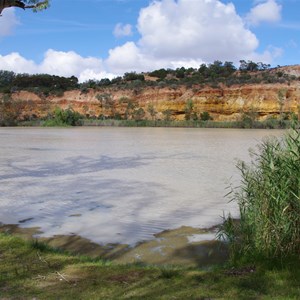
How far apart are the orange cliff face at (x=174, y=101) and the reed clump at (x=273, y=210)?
5108cm

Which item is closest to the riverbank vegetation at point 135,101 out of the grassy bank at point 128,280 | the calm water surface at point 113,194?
the calm water surface at point 113,194

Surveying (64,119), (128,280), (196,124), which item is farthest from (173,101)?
(128,280)

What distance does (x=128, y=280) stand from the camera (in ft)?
13.6

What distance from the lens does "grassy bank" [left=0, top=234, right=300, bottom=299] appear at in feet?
12.3

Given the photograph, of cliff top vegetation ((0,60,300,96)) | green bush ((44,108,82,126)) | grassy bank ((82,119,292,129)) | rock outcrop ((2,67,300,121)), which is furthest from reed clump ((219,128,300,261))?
cliff top vegetation ((0,60,300,96))

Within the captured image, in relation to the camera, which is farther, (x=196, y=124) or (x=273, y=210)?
(x=196, y=124)

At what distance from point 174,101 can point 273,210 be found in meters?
60.1

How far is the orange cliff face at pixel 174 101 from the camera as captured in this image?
5969 cm

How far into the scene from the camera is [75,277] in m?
4.21

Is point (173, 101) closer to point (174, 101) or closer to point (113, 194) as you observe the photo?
point (174, 101)

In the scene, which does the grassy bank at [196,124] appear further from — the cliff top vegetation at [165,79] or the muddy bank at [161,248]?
the muddy bank at [161,248]

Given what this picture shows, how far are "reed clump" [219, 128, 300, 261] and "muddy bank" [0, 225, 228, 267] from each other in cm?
57

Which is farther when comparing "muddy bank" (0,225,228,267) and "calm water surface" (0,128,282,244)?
"calm water surface" (0,128,282,244)

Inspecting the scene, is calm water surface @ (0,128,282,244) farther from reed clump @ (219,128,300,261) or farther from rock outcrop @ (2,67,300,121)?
rock outcrop @ (2,67,300,121)
